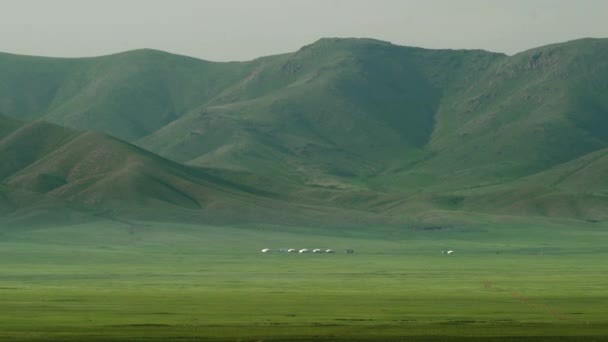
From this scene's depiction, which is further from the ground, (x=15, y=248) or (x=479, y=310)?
(x=15, y=248)

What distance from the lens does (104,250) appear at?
19912 cm

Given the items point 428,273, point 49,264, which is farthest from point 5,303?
point 49,264

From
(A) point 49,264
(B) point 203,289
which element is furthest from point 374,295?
(A) point 49,264

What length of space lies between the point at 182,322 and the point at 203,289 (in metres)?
32.3

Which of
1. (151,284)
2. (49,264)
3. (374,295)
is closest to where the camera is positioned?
(374,295)

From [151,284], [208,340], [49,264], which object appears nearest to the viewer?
[208,340]

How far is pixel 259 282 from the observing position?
129 meters

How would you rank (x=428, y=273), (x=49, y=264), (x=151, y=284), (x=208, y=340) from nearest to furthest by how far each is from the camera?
(x=208, y=340) < (x=151, y=284) < (x=428, y=273) < (x=49, y=264)

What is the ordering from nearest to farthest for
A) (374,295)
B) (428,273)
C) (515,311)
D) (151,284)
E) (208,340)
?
(208,340)
(515,311)
(374,295)
(151,284)
(428,273)

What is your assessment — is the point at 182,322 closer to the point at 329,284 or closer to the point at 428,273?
the point at 329,284

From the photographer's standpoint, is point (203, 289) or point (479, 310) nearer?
point (479, 310)

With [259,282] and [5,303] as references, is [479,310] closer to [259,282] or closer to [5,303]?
[5,303]

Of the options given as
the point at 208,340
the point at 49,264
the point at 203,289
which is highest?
the point at 49,264

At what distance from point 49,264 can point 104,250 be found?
33044 mm
